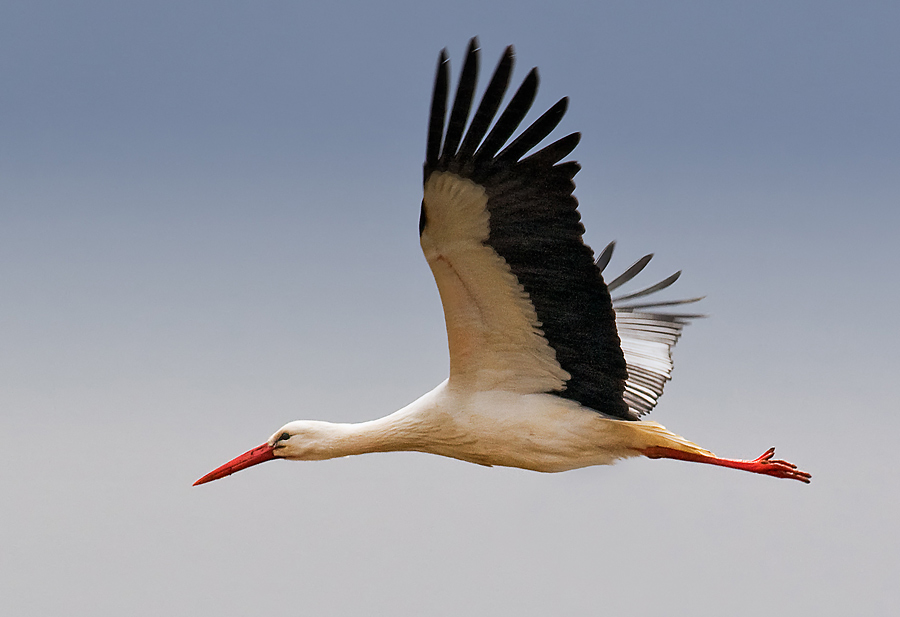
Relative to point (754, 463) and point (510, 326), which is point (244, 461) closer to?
point (510, 326)

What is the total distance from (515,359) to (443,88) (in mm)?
2340

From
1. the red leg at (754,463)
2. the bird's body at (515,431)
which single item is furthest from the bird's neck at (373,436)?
the red leg at (754,463)

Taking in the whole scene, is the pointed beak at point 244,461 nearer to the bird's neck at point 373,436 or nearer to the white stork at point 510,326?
the white stork at point 510,326

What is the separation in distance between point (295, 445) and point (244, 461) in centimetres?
57

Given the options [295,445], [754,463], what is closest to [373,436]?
[295,445]

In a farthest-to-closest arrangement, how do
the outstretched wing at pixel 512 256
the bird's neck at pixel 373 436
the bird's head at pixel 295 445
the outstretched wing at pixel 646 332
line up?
the outstretched wing at pixel 646 332 → the bird's head at pixel 295 445 → the bird's neck at pixel 373 436 → the outstretched wing at pixel 512 256

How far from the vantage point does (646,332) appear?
32.5ft

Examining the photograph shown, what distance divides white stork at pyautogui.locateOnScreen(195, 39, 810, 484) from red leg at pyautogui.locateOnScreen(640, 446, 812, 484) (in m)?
0.01

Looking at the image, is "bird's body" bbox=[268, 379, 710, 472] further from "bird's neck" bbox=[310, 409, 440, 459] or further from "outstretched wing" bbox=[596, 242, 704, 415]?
"outstretched wing" bbox=[596, 242, 704, 415]

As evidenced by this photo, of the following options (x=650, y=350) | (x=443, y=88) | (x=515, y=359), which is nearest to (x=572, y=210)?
(x=443, y=88)

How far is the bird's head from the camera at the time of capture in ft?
26.2

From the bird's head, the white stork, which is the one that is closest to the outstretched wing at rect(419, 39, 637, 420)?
the white stork

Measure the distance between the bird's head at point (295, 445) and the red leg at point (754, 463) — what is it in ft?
7.91

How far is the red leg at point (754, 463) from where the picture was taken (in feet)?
25.2
